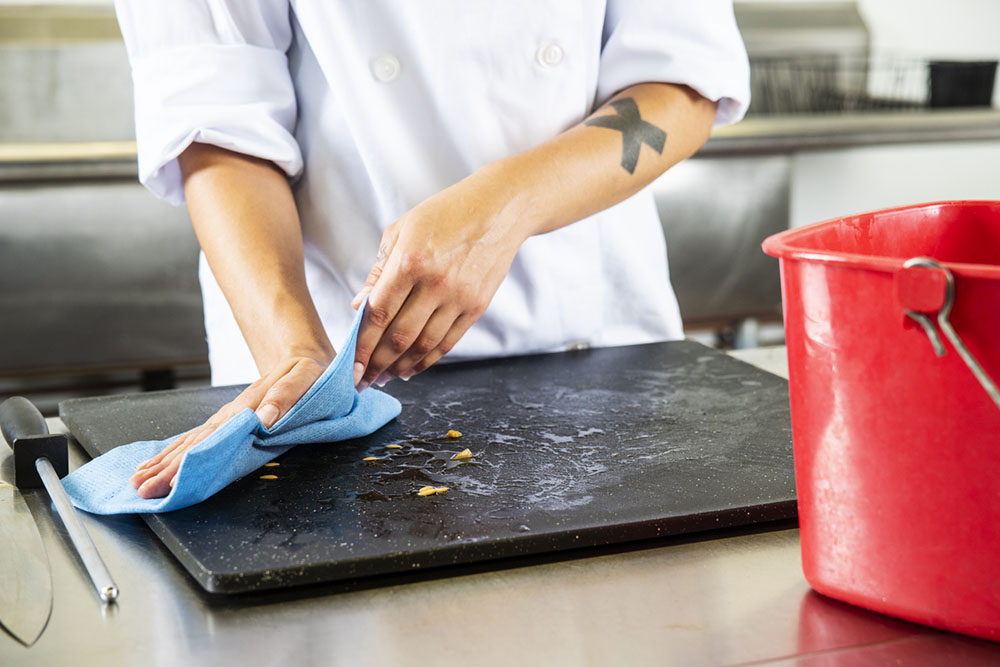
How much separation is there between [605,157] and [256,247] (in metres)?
0.34

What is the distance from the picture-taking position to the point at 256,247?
95cm

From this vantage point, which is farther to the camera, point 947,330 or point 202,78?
point 202,78

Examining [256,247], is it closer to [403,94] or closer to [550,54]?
[403,94]

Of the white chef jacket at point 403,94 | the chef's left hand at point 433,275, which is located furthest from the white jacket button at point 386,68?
the chef's left hand at point 433,275

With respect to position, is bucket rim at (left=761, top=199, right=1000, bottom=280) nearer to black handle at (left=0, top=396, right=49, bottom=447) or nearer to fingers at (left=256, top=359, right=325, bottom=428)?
fingers at (left=256, top=359, right=325, bottom=428)

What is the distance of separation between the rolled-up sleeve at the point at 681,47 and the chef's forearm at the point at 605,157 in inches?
0.9

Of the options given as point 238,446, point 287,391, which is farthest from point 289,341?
point 238,446

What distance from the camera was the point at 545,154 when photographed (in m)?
0.94

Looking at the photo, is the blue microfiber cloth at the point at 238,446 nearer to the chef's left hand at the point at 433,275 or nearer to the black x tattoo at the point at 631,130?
the chef's left hand at the point at 433,275

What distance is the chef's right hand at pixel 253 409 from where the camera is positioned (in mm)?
652

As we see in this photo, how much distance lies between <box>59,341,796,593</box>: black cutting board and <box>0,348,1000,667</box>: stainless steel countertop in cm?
1

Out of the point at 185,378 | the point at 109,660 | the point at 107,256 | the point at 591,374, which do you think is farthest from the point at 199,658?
the point at 185,378

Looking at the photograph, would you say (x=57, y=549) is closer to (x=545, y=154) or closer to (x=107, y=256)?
(x=545, y=154)

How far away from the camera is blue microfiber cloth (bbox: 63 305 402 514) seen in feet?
2.07
